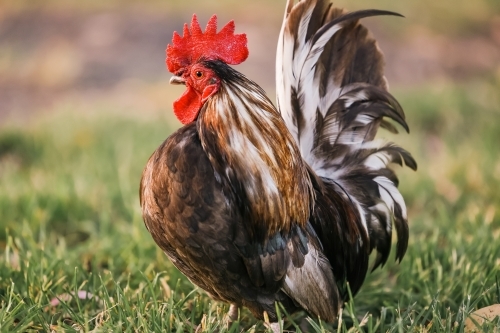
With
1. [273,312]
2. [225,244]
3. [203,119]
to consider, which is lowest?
[273,312]

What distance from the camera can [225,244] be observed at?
7.90 ft

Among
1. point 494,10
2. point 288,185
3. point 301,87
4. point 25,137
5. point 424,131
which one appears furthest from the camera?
point 494,10

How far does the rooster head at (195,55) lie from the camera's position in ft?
8.25

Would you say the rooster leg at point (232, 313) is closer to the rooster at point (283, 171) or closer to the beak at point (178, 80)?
the rooster at point (283, 171)

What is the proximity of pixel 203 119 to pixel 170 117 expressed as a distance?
16.1 ft

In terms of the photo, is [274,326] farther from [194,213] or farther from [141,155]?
[141,155]

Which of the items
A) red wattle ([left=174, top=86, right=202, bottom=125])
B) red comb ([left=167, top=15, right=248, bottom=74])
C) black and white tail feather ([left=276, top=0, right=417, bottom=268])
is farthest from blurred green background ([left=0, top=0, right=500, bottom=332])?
red comb ([left=167, top=15, right=248, bottom=74])

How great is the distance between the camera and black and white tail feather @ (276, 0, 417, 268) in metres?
2.95

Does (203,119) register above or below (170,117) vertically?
above

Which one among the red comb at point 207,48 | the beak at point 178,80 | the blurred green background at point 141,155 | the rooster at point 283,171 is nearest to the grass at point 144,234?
the blurred green background at point 141,155

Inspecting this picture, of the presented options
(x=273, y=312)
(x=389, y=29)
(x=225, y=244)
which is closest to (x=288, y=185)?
(x=225, y=244)

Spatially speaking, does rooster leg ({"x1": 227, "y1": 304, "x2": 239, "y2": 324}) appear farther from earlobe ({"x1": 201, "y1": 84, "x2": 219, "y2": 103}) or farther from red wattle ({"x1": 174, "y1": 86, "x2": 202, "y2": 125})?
earlobe ({"x1": 201, "y1": 84, "x2": 219, "y2": 103})

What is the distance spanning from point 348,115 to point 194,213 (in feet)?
3.83

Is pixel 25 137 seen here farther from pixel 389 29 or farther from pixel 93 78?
pixel 389 29
